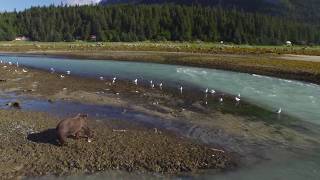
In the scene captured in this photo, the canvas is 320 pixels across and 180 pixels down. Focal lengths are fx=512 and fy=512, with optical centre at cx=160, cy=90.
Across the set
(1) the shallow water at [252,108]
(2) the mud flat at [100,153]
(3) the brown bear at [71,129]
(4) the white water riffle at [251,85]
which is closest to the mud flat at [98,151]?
(2) the mud flat at [100,153]

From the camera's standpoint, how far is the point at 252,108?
40.5 m

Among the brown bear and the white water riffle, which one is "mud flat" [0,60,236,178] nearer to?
the brown bear

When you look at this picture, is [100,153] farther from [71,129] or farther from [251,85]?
[251,85]

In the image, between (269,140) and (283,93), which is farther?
(283,93)

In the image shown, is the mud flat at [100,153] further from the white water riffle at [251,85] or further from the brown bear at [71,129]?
the white water riffle at [251,85]

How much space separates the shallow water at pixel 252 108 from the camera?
76.3 ft

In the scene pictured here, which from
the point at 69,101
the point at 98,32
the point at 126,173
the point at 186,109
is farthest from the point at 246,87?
the point at 98,32

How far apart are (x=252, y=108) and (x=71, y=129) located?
733 inches

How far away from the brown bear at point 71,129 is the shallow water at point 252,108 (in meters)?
4.84

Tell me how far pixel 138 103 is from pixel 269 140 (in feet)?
45.6

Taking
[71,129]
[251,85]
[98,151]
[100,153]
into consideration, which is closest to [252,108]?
[251,85]

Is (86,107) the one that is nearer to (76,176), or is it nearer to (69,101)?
(69,101)

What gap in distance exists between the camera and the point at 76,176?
70.1ft

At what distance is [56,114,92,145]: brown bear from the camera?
25.7 m
